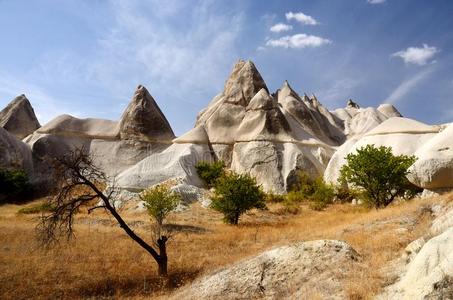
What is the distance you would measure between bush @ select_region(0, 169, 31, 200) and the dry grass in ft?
57.2

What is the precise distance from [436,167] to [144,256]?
52.1 ft

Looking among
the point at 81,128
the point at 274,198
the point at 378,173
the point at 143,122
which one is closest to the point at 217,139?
the point at 143,122

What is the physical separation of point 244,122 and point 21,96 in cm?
3360

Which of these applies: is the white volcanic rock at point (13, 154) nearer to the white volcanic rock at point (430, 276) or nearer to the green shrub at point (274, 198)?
the green shrub at point (274, 198)

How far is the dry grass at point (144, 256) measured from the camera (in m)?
11.0

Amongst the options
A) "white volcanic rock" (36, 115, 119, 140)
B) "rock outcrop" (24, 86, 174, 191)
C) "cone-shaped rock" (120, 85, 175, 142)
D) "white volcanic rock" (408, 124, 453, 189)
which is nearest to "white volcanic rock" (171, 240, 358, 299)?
"white volcanic rock" (408, 124, 453, 189)

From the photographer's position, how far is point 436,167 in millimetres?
21469

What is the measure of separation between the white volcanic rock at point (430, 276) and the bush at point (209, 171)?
33.4 m

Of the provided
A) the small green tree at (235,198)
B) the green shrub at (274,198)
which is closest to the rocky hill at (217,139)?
the green shrub at (274,198)

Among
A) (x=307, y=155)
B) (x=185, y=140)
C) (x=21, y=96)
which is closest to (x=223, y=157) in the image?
(x=185, y=140)

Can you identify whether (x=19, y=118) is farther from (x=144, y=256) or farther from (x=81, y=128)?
(x=144, y=256)

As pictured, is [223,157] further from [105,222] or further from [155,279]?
[155,279]

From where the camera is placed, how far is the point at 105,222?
75.4 feet

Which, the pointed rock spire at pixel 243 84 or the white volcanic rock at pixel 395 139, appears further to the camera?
the pointed rock spire at pixel 243 84
